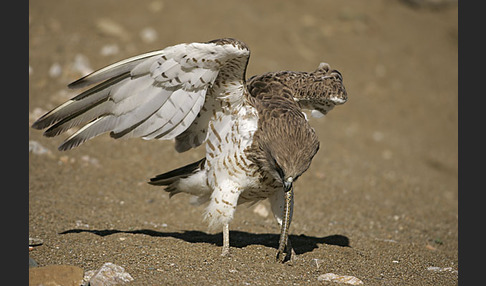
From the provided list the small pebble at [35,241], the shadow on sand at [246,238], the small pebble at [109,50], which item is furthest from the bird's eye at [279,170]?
the small pebble at [109,50]

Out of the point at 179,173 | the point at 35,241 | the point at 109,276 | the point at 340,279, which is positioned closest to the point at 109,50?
the point at 179,173

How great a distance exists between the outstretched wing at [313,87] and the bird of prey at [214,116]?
2 cm

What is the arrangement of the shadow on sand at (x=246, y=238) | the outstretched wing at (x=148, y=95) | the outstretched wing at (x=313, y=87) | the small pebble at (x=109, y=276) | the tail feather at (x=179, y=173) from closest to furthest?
the small pebble at (x=109, y=276), the outstretched wing at (x=148, y=95), the outstretched wing at (x=313, y=87), the tail feather at (x=179, y=173), the shadow on sand at (x=246, y=238)

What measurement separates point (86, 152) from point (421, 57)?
1135 centimetres

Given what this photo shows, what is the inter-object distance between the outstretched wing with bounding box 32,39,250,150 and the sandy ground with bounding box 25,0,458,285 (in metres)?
1.42

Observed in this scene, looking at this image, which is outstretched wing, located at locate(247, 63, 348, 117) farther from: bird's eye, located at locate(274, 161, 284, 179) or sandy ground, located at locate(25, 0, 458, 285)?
sandy ground, located at locate(25, 0, 458, 285)

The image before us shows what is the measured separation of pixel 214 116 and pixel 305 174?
4646 millimetres

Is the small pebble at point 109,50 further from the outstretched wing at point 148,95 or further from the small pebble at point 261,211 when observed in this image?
the outstretched wing at point 148,95

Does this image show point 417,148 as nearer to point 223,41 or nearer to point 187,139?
point 187,139

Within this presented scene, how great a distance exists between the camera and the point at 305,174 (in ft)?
36.0

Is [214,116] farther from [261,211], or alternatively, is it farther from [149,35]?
[149,35]

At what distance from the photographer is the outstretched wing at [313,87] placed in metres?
6.95

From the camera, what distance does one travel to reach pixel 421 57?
17719 mm

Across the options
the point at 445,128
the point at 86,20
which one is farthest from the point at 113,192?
the point at 445,128
